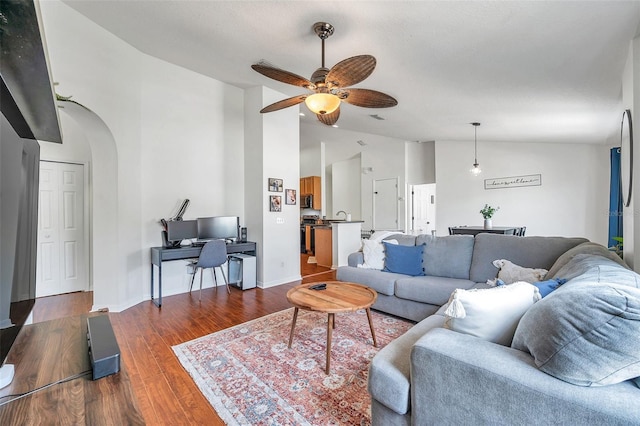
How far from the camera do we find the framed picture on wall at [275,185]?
14.7ft

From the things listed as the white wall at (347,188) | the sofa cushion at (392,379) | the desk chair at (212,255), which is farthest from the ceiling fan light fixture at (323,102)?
the white wall at (347,188)

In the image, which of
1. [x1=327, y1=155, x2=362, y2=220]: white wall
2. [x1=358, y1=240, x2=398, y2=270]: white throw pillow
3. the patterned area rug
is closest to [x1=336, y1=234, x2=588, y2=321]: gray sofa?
[x1=358, y1=240, x2=398, y2=270]: white throw pillow

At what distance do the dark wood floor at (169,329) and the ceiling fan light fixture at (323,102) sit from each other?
2.27 metres

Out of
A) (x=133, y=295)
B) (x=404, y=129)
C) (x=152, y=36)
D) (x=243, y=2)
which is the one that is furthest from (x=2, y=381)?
(x=404, y=129)

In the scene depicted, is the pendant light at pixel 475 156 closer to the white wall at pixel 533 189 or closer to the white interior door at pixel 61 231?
the white wall at pixel 533 189

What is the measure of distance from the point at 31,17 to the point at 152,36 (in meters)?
3.18

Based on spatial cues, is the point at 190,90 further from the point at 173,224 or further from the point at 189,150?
the point at 173,224

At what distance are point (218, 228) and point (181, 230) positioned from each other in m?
0.51

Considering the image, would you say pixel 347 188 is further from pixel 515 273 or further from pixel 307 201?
pixel 515 273

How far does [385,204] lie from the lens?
24.4 ft

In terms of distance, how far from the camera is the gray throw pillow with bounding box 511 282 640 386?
2.81ft

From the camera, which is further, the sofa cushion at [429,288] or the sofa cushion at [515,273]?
the sofa cushion at [429,288]

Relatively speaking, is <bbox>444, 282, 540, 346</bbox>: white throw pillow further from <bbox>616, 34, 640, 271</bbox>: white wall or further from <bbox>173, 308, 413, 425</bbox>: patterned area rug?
<bbox>616, 34, 640, 271</bbox>: white wall

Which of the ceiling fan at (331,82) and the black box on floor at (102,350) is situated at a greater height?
the ceiling fan at (331,82)
